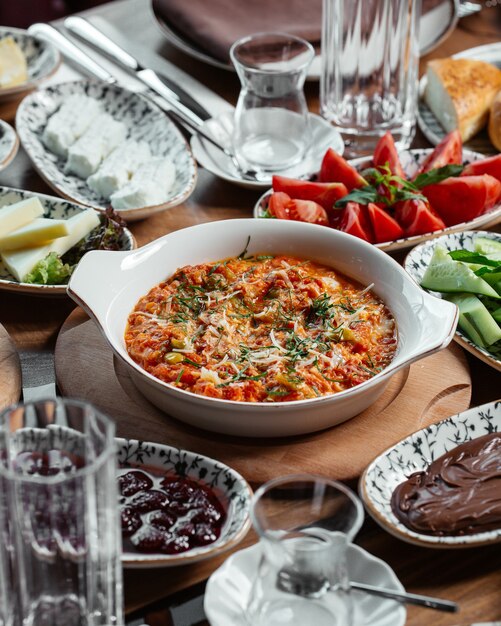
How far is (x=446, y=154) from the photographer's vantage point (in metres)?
3.15

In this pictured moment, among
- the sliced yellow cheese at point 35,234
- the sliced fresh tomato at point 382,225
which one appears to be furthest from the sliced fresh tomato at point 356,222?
the sliced yellow cheese at point 35,234

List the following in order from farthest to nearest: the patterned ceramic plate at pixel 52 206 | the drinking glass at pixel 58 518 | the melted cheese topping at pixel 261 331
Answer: the patterned ceramic plate at pixel 52 206 < the melted cheese topping at pixel 261 331 < the drinking glass at pixel 58 518

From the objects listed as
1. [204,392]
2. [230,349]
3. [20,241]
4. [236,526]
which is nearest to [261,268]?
[230,349]

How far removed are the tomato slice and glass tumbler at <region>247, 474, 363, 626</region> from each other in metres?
1.31

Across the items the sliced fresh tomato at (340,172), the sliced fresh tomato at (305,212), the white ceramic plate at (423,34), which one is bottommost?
the sliced fresh tomato at (305,212)

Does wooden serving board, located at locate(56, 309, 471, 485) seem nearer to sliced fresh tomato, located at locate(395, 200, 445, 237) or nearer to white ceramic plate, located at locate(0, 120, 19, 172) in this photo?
sliced fresh tomato, located at locate(395, 200, 445, 237)

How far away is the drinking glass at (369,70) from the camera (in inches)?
133

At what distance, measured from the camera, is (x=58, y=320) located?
272 centimetres

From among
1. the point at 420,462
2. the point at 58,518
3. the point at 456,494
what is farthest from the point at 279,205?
the point at 58,518

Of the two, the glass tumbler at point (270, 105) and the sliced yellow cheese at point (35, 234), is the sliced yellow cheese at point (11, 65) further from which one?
the sliced yellow cheese at point (35, 234)

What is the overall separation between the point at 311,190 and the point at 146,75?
1.02 metres

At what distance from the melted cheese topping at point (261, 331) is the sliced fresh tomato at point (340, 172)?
503mm

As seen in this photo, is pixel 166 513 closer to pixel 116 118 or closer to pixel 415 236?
pixel 415 236

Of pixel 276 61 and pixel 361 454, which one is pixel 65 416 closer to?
pixel 361 454
